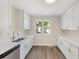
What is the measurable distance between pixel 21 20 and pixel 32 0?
59.0 inches

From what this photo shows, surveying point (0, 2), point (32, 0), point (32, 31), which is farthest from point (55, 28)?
point (0, 2)

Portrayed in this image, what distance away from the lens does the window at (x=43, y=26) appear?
7.75m

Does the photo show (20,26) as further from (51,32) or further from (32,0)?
(51,32)

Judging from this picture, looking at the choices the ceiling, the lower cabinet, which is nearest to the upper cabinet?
the ceiling

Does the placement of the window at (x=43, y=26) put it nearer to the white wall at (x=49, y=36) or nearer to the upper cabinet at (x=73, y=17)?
the white wall at (x=49, y=36)

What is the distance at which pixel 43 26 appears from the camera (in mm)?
7754

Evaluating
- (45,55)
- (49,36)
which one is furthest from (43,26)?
(45,55)

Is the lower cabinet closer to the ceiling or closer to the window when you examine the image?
the ceiling

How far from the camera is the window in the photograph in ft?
25.4

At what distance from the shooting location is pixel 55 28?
303 inches

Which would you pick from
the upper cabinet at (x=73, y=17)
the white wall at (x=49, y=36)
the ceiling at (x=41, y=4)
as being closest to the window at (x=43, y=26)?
the white wall at (x=49, y=36)

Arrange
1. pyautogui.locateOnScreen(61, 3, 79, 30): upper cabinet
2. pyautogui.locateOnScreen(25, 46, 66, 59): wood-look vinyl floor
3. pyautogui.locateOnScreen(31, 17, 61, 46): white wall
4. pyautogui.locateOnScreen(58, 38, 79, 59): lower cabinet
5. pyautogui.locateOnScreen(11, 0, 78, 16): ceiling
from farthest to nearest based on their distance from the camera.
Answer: pyautogui.locateOnScreen(31, 17, 61, 46): white wall
pyautogui.locateOnScreen(25, 46, 66, 59): wood-look vinyl floor
pyautogui.locateOnScreen(11, 0, 78, 16): ceiling
pyautogui.locateOnScreen(61, 3, 79, 30): upper cabinet
pyautogui.locateOnScreen(58, 38, 79, 59): lower cabinet

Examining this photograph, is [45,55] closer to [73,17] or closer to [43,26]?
[73,17]

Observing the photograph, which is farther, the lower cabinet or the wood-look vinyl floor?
the wood-look vinyl floor
